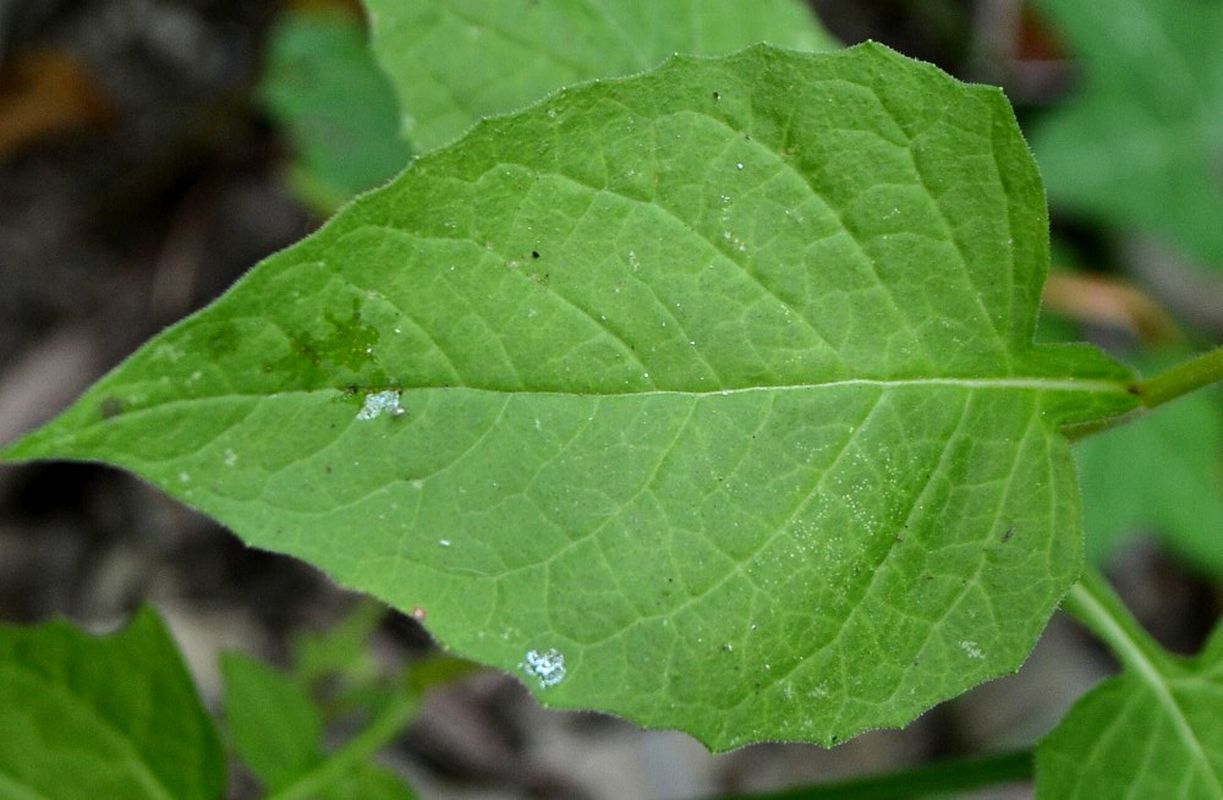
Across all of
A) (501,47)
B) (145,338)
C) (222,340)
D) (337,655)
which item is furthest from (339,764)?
(145,338)

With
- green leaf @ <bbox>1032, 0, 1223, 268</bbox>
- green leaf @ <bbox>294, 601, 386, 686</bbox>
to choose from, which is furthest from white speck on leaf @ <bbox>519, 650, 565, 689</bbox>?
green leaf @ <bbox>1032, 0, 1223, 268</bbox>

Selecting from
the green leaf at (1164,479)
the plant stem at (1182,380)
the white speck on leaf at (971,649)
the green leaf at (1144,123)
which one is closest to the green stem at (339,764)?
the white speck on leaf at (971,649)

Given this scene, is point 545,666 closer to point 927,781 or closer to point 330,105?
point 927,781

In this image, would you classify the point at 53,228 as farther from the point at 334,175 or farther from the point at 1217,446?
the point at 1217,446

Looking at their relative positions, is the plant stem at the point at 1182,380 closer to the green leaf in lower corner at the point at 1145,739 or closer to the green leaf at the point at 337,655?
the green leaf in lower corner at the point at 1145,739

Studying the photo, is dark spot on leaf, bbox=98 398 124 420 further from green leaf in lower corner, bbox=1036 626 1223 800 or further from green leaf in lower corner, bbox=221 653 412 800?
green leaf in lower corner, bbox=1036 626 1223 800

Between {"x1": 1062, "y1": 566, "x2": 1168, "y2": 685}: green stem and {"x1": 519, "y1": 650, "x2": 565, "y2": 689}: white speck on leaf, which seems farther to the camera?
{"x1": 1062, "y1": 566, "x2": 1168, "y2": 685}: green stem

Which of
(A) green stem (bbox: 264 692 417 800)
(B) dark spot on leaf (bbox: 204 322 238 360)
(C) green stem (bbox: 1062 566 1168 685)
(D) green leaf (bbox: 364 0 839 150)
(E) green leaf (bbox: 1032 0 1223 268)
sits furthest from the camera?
(E) green leaf (bbox: 1032 0 1223 268)
